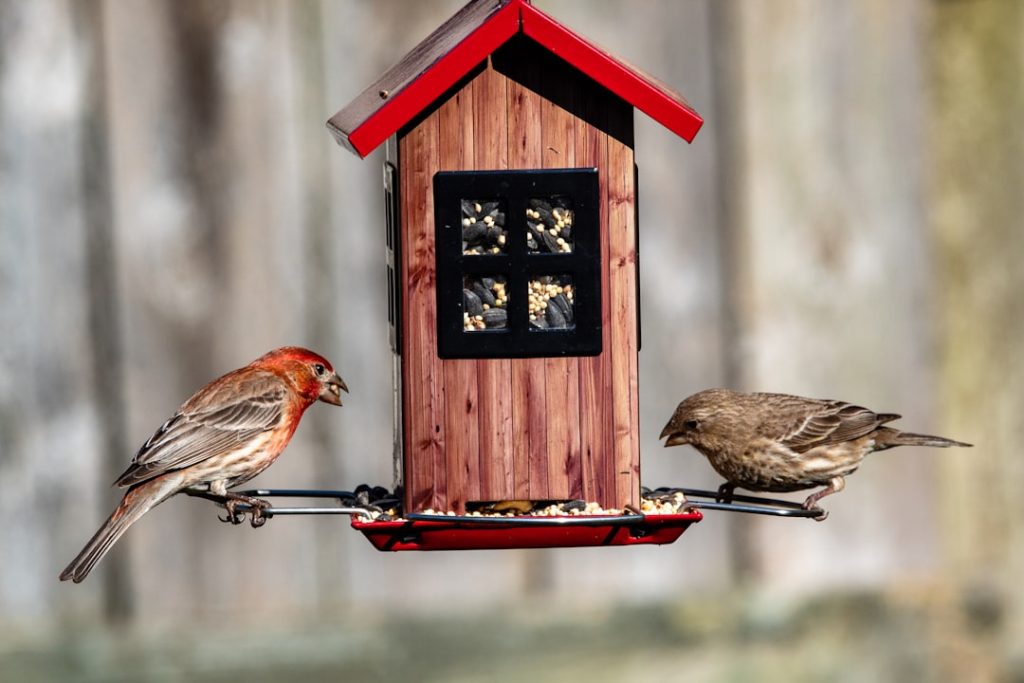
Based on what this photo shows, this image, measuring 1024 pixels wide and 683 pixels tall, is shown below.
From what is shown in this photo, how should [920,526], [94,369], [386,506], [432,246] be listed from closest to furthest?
[432,246] < [386,506] < [94,369] < [920,526]

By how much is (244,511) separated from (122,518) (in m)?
0.48

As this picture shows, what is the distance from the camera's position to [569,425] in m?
5.08

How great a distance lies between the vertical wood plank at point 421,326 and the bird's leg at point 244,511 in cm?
57

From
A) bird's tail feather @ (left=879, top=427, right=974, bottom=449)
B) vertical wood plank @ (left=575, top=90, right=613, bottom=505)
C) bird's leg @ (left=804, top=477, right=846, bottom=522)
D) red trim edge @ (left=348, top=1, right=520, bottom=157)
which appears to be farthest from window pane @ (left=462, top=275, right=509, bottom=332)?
bird's tail feather @ (left=879, top=427, right=974, bottom=449)

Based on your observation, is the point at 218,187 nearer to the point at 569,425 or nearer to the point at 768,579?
the point at 569,425

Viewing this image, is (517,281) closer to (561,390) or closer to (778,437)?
(561,390)

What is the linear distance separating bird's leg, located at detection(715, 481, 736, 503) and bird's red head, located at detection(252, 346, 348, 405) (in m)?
1.39

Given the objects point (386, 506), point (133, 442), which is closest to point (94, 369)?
point (133, 442)

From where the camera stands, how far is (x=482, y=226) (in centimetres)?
506

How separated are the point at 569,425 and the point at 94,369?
7.10 feet

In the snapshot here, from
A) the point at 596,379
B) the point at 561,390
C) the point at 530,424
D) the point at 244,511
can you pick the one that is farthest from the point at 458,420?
the point at 244,511

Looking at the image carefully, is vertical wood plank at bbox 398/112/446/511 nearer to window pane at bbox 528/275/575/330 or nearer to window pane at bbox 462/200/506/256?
window pane at bbox 462/200/506/256

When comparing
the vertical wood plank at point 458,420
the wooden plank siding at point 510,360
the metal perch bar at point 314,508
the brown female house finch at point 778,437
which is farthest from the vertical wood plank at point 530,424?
the brown female house finch at point 778,437

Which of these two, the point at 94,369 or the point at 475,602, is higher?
the point at 94,369
